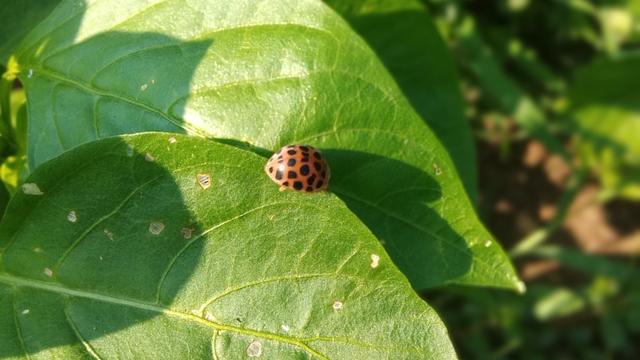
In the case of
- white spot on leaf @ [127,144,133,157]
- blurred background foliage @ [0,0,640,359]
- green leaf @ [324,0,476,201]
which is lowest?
blurred background foliage @ [0,0,640,359]

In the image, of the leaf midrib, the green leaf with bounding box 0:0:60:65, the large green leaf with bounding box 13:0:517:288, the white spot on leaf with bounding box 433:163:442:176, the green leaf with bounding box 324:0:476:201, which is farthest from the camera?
the green leaf with bounding box 324:0:476:201

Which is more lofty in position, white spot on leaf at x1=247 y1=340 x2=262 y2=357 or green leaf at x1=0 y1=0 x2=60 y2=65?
green leaf at x1=0 y1=0 x2=60 y2=65

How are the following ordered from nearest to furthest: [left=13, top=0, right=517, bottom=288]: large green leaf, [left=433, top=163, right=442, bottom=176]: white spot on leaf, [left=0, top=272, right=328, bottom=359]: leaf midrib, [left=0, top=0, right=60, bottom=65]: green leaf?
[left=0, top=272, right=328, bottom=359]: leaf midrib → [left=13, top=0, right=517, bottom=288]: large green leaf → [left=433, top=163, right=442, bottom=176]: white spot on leaf → [left=0, top=0, right=60, bottom=65]: green leaf

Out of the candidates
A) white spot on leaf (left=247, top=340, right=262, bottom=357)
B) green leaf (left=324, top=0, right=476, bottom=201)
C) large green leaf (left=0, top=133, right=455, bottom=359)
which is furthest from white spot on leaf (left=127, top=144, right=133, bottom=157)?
green leaf (left=324, top=0, right=476, bottom=201)

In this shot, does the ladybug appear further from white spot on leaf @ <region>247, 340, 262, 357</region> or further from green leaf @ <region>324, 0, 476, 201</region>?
green leaf @ <region>324, 0, 476, 201</region>

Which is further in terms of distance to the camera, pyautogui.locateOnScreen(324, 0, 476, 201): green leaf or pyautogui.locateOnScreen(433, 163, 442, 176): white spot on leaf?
pyautogui.locateOnScreen(324, 0, 476, 201): green leaf

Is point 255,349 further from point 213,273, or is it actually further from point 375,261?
point 375,261

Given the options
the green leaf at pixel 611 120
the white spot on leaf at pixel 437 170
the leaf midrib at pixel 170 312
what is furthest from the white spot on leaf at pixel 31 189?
the green leaf at pixel 611 120

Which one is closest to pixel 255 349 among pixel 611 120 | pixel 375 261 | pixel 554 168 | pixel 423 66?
pixel 375 261
